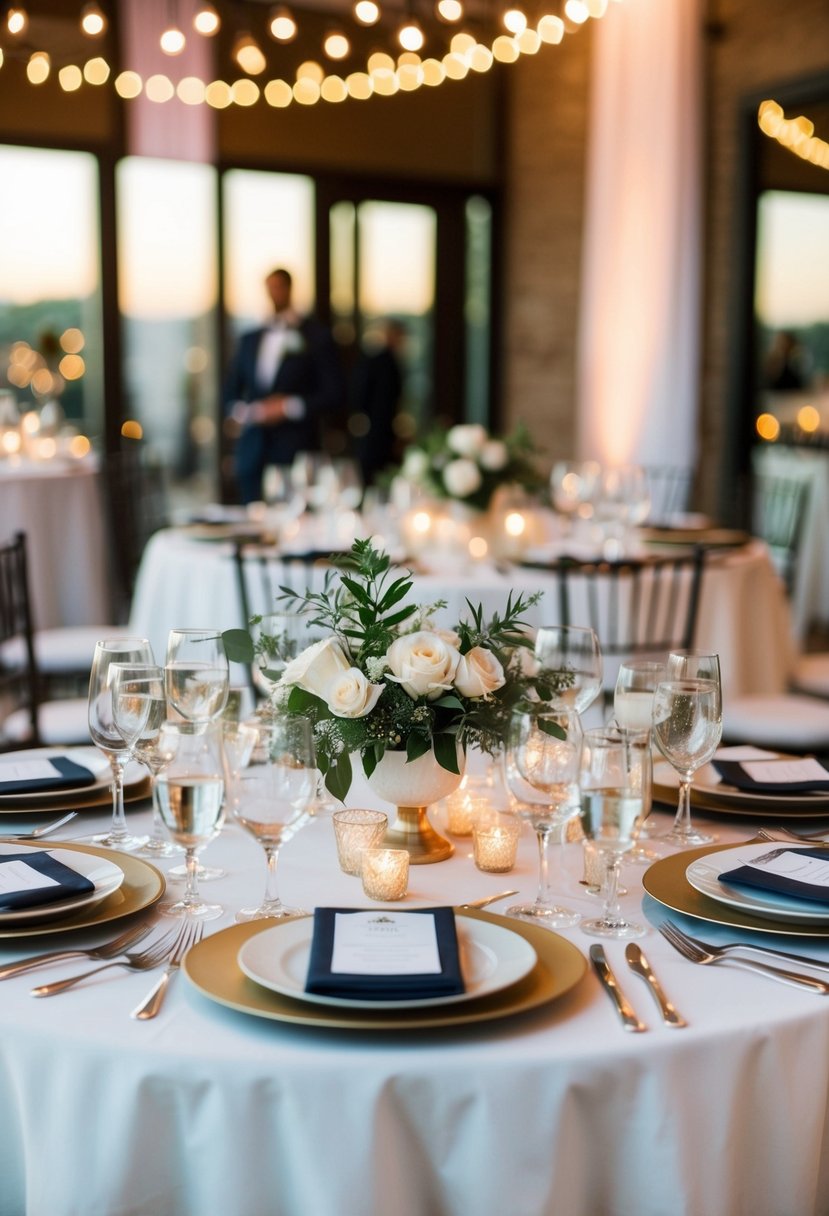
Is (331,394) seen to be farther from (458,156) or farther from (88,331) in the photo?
Answer: (458,156)

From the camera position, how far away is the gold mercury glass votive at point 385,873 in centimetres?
148

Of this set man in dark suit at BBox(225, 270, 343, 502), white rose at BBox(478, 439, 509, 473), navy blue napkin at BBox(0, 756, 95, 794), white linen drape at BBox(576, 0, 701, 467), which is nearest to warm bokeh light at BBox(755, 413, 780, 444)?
white linen drape at BBox(576, 0, 701, 467)

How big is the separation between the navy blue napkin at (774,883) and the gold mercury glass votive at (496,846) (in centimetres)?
25

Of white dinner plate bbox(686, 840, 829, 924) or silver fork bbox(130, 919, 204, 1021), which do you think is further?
white dinner plate bbox(686, 840, 829, 924)

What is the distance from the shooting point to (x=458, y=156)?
1015 centimetres

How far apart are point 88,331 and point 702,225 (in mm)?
4062

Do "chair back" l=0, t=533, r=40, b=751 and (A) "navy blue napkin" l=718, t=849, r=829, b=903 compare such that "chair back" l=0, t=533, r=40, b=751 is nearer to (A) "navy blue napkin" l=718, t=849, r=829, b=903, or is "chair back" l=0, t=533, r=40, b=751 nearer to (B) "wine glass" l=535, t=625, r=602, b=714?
(B) "wine glass" l=535, t=625, r=602, b=714

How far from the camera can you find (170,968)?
1.31 meters

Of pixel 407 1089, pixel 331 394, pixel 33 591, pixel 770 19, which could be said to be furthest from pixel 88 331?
pixel 407 1089

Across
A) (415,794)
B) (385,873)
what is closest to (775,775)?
(415,794)

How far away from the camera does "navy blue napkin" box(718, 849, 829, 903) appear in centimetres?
144

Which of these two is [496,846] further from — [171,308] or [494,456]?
[171,308]

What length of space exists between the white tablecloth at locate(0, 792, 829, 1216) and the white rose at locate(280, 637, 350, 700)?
41 centimetres

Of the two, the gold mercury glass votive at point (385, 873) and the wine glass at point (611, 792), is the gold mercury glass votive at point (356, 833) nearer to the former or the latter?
the gold mercury glass votive at point (385, 873)
